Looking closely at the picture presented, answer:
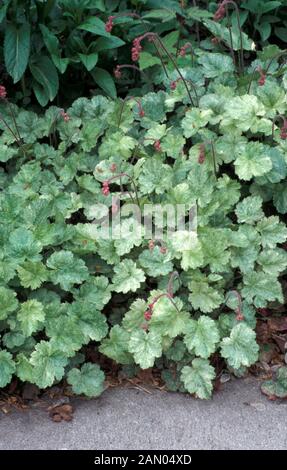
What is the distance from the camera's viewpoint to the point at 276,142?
140 inches

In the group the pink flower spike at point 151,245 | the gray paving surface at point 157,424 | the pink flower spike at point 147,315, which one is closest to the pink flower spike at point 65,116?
the pink flower spike at point 151,245

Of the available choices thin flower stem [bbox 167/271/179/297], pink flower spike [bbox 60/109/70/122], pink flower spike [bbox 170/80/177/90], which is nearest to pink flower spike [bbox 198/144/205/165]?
pink flower spike [bbox 170/80/177/90]

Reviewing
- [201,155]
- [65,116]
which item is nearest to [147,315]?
[201,155]

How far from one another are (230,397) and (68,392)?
0.70 meters

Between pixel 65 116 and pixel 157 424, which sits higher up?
pixel 65 116

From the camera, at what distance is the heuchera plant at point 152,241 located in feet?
9.95

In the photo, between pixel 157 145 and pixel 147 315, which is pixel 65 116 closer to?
pixel 157 145

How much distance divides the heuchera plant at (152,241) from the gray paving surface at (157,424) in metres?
0.08

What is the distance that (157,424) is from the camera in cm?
294

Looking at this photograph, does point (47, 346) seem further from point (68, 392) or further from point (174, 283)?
point (174, 283)

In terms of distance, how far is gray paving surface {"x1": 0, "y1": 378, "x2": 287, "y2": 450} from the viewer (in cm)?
285

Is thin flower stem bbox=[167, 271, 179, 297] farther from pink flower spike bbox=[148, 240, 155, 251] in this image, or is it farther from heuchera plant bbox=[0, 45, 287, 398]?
pink flower spike bbox=[148, 240, 155, 251]

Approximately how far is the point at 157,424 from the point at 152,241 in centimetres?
78

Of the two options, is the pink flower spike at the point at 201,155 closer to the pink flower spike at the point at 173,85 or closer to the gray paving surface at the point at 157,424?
the pink flower spike at the point at 173,85
